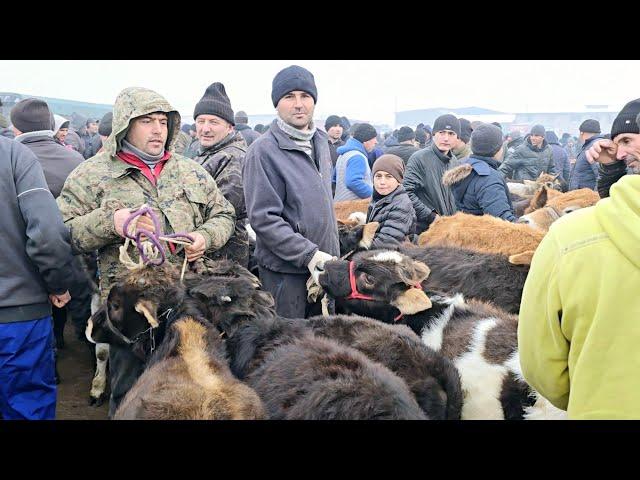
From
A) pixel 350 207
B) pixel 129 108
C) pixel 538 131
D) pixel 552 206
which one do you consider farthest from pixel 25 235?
pixel 538 131

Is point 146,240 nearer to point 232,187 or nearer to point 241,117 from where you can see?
point 232,187

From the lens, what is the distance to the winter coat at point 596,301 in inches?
68.5

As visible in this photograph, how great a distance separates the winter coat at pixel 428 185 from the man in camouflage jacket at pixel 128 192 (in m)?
3.37

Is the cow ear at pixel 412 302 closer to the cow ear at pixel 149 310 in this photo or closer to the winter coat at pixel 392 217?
the winter coat at pixel 392 217

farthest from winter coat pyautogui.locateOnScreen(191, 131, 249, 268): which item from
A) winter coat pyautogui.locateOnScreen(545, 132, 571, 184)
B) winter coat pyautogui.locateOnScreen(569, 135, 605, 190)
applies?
winter coat pyautogui.locateOnScreen(545, 132, 571, 184)

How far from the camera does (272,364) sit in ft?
10.2

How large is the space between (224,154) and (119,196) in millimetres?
1804

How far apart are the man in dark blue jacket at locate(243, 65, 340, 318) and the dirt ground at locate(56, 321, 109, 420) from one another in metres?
2.04

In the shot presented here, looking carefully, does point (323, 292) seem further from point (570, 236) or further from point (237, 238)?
point (570, 236)

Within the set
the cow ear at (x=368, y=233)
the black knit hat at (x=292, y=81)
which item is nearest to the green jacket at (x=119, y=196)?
the black knit hat at (x=292, y=81)

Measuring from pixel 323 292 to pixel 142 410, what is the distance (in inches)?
76.8

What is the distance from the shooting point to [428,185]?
271 inches

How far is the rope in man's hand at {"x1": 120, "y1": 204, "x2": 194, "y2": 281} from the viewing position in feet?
11.5
